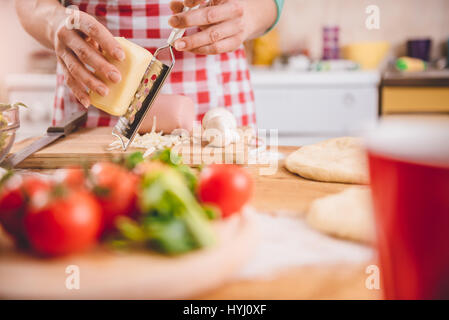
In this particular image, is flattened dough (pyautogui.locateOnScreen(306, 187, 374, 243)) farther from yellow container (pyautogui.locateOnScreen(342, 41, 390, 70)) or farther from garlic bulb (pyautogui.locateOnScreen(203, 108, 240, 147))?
yellow container (pyautogui.locateOnScreen(342, 41, 390, 70))

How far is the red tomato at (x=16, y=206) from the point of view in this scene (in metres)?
0.38

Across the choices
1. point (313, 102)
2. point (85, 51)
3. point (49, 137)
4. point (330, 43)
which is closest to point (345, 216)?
point (85, 51)

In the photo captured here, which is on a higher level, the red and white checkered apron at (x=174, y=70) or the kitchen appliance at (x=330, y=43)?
the kitchen appliance at (x=330, y=43)

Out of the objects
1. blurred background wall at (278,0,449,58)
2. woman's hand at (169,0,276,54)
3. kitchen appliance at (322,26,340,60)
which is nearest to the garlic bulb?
woman's hand at (169,0,276,54)

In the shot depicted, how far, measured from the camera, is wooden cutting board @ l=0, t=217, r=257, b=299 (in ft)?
1.13

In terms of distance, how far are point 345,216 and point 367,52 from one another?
6.53 feet

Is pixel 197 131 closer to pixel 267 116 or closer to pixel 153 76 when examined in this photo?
pixel 153 76

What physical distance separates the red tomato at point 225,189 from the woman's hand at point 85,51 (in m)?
0.41

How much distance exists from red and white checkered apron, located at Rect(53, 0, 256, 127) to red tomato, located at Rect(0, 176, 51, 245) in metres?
0.74

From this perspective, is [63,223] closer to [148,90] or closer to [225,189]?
[225,189]

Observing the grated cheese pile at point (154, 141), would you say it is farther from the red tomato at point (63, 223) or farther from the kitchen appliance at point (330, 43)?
the kitchen appliance at point (330, 43)

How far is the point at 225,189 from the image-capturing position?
1.37ft

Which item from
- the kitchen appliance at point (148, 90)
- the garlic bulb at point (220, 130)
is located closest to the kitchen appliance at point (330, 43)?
the garlic bulb at point (220, 130)

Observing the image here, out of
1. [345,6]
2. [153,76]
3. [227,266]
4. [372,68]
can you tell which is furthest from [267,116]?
[227,266]
